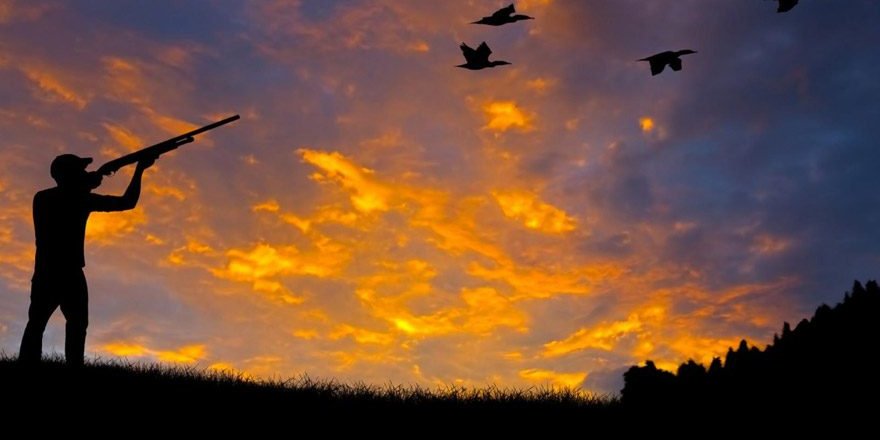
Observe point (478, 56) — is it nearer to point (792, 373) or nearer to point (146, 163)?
point (146, 163)

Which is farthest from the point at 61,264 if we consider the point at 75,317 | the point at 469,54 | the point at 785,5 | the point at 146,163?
the point at 785,5

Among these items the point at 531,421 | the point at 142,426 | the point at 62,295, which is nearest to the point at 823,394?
the point at 531,421

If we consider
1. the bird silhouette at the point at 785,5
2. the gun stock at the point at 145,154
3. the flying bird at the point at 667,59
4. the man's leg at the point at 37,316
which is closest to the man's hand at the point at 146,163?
the gun stock at the point at 145,154

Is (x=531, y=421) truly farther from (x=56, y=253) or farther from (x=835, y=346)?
(x=56, y=253)

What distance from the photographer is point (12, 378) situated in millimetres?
10078

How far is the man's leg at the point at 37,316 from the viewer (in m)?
10.3

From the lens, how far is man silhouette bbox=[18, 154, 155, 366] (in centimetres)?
1031

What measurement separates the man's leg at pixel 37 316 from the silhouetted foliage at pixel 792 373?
766 centimetres

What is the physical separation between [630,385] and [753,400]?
0.81 meters

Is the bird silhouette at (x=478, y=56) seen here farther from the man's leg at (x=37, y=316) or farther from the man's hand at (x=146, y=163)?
the man's leg at (x=37, y=316)

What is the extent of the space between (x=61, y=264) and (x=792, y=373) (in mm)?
8648

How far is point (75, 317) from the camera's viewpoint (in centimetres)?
1048

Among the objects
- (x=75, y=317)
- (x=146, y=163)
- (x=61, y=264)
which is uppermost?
(x=146, y=163)

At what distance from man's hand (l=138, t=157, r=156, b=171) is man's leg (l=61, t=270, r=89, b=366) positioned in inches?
66.9
